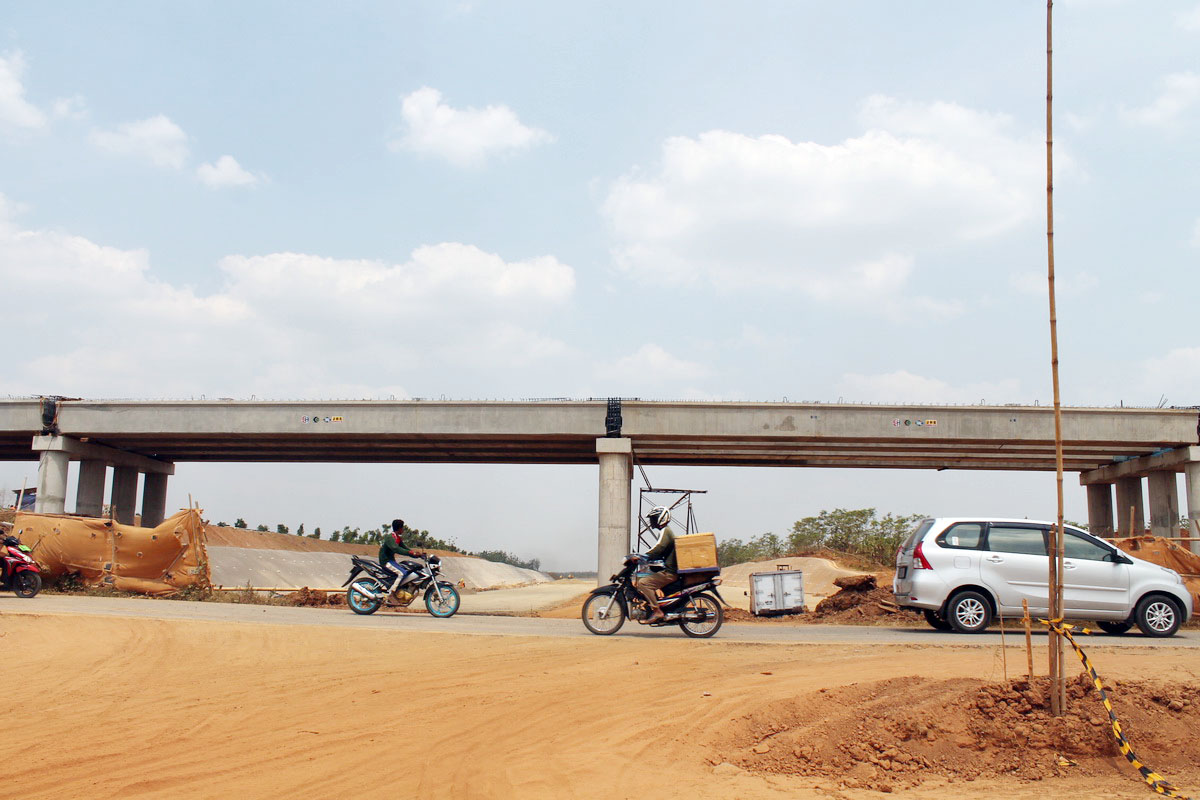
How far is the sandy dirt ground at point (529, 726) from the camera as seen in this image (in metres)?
5.33

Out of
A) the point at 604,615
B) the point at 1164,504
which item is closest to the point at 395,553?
the point at 604,615

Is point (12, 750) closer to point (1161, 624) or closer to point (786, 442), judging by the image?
point (1161, 624)

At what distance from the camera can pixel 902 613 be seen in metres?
17.0

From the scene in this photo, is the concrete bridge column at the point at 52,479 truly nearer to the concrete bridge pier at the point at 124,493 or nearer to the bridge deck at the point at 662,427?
the bridge deck at the point at 662,427

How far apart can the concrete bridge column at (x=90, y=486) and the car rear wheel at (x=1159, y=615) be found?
3343 centimetres

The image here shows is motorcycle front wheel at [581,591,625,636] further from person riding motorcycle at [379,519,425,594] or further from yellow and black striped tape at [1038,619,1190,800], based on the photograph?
yellow and black striped tape at [1038,619,1190,800]

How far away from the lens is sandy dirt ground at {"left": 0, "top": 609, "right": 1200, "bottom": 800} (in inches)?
210

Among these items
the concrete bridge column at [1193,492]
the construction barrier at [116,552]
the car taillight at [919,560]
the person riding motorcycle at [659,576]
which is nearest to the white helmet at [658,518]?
the person riding motorcycle at [659,576]

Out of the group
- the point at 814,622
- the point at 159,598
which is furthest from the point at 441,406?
the point at 814,622

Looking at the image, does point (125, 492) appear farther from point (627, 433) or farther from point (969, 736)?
point (969, 736)

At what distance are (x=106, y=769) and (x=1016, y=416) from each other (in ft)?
89.3

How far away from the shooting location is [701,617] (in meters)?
12.7

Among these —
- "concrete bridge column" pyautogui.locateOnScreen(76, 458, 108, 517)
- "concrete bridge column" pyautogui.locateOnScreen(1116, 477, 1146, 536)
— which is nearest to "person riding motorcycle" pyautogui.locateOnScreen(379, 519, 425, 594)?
"concrete bridge column" pyautogui.locateOnScreen(76, 458, 108, 517)

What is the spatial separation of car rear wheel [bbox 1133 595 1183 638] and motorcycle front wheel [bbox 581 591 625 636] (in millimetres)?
7678
